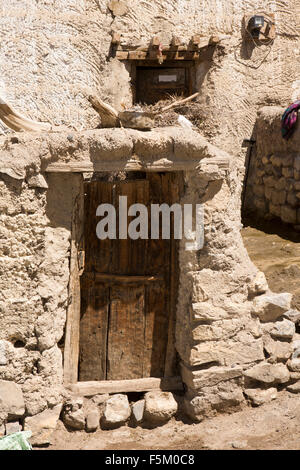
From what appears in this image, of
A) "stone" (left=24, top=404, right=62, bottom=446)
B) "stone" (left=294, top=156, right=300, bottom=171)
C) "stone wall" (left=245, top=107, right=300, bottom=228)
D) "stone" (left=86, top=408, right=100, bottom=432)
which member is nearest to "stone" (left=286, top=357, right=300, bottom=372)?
"stone" (left=86, top=408, right=100, bottom=432)

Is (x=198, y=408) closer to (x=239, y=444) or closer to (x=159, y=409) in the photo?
(x=159, y=409)

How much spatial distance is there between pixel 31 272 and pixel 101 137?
3.69ft

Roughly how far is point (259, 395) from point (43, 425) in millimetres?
1745

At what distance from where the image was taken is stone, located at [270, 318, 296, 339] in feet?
16.7

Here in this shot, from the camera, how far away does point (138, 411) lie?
4742 mm

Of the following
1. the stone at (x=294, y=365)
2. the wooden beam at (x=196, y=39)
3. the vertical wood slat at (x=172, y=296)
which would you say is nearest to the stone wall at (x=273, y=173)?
the wooden beam at (x=196, y=39)

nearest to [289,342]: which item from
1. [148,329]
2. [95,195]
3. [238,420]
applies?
[238,420]

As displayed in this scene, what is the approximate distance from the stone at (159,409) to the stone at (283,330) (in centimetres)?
104

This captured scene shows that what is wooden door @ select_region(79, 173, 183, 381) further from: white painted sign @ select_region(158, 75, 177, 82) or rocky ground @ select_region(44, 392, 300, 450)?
white painted sign @ select_region(158, 75, 177, 82)

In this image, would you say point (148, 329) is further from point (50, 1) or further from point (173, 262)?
point (50, 1)

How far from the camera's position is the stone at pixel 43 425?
4.42 m

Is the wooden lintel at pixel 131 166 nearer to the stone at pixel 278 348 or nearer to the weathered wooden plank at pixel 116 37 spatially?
the stone at pixel 278 348

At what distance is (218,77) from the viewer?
29.2 feet

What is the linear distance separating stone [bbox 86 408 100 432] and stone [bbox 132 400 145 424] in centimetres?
29
